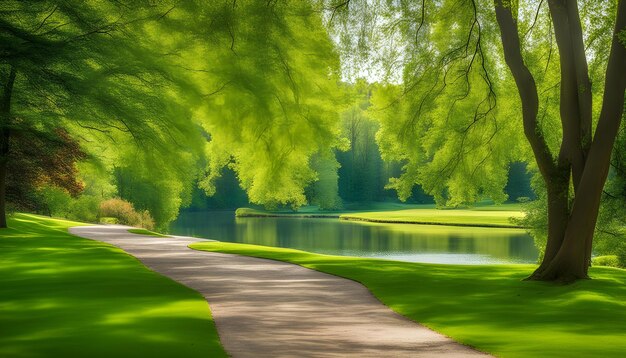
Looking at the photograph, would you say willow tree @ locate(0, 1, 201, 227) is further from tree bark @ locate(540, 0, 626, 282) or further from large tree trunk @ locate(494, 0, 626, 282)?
tree bark @ locate(540, 0, 626, 282)

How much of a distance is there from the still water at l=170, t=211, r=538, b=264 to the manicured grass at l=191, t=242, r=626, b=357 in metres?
12.8

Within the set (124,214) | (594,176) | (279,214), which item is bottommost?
A: (279,214)

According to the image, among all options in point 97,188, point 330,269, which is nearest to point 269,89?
point 330,269

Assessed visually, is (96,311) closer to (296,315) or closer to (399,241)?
(296,315)

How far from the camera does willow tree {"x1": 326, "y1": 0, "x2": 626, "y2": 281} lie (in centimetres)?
1705

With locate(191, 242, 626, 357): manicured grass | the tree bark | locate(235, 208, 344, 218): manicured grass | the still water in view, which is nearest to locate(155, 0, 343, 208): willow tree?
locate(191, 242, 626, 357): manicured grass

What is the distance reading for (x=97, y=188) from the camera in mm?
55625

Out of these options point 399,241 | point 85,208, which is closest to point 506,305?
point 399,241

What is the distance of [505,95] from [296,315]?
43.4 ft

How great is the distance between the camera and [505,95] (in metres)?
23.5

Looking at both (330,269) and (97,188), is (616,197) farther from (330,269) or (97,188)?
(97,188)

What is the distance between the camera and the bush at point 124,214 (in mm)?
53219

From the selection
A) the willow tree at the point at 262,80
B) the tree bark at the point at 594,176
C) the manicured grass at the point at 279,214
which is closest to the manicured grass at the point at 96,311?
the willow tree at the point at 262,80

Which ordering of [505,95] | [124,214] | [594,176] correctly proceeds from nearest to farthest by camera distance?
[594,176] → [505,95] → [124,214]
